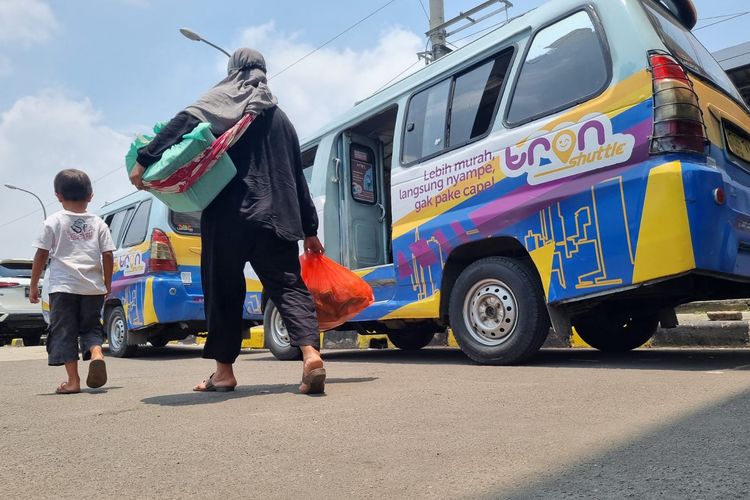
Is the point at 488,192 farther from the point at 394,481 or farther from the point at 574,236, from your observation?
the point at 394,481

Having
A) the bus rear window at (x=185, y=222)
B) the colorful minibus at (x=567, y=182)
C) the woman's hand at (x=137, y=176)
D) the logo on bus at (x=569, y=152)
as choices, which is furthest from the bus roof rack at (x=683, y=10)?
the bus rear window at (x=185, y=222)

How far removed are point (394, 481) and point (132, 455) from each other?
90cm

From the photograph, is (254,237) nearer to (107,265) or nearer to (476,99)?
(107,265)

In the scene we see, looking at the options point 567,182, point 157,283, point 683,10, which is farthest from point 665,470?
point 157,283

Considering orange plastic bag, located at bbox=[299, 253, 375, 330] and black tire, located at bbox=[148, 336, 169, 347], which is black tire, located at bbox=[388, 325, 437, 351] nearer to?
orange plastic bag, located at bbox=[299, 253, 375, 330]

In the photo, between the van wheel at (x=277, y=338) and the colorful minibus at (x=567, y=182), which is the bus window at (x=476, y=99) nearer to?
the colorful minibus at (x=567, y=182)

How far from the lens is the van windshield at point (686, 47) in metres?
3.73

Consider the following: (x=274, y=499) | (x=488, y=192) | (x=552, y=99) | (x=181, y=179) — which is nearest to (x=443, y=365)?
(x=488, y=192)

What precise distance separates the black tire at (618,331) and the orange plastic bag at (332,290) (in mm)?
2095

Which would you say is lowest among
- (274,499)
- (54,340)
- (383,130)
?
(274,499)

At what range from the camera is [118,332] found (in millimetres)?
7770

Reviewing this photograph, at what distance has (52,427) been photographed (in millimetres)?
2498

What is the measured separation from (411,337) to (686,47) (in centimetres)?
393

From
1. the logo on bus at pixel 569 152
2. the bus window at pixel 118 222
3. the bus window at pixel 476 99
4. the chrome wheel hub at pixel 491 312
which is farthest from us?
the bus window at pixel 118 222
